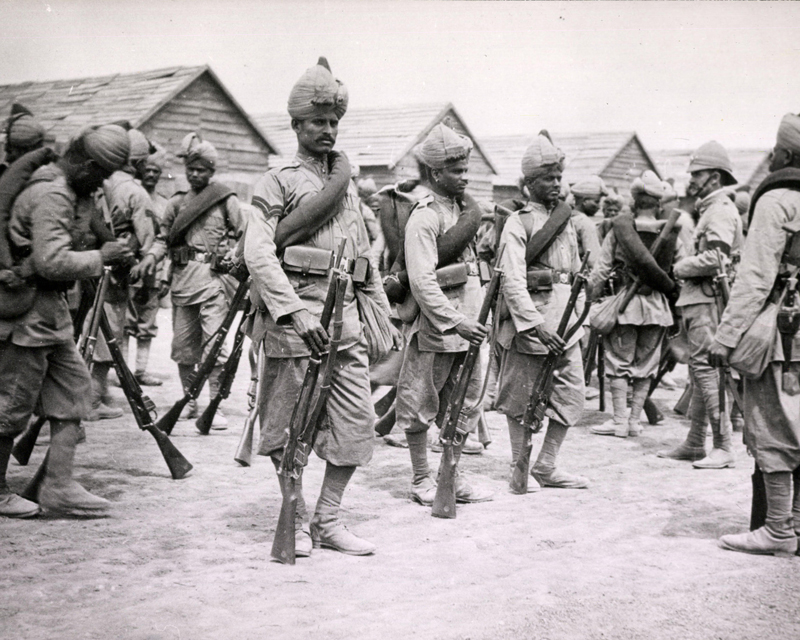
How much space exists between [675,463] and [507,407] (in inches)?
73.6

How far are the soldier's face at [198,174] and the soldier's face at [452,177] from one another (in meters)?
2.79

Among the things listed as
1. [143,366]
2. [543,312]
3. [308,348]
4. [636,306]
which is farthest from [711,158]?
[143,366]

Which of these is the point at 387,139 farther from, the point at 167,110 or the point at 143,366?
the point at 143,366

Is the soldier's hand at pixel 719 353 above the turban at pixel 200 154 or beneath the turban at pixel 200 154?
beneath

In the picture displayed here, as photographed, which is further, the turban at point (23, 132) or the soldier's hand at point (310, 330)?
the turban at point (23, 132)

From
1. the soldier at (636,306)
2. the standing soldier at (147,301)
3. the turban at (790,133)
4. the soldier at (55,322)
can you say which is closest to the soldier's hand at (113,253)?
the soldier at (55,322)

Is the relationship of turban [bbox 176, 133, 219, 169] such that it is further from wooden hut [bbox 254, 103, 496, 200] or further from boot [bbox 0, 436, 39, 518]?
wooden hut [bbox 254, 103, 496, 200]

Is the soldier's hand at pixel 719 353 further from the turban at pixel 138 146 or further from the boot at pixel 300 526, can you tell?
the turban at pixel 138 146

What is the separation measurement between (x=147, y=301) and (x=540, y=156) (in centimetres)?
487

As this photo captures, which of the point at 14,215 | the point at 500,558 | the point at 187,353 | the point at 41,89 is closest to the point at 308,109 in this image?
the point at 14,215

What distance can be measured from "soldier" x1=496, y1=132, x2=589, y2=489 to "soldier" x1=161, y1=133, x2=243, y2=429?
107 inches

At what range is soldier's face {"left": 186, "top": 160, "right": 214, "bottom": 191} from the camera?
24.1 ft

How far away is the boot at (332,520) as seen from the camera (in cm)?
442

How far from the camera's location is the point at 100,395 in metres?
7.71
